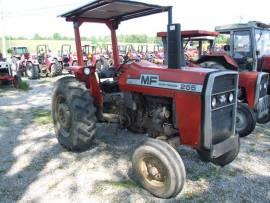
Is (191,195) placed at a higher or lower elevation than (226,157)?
lower

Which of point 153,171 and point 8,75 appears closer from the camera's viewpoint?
point 153,171

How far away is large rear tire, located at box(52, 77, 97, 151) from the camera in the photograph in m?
4.42

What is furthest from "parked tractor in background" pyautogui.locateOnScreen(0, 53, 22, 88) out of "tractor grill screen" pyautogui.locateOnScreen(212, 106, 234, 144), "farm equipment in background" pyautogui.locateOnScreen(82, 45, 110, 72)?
"tractor grill screen" pyautogui.locateOnScreen(212, 106, 234, 144)

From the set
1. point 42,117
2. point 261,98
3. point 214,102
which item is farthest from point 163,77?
point 42,117

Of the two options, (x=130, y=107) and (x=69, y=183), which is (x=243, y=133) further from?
(x=69, y=183)

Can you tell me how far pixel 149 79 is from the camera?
3941 millimetres

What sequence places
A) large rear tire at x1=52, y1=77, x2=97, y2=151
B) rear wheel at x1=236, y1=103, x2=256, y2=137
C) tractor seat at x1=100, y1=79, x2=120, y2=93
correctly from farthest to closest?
1. rear wheel at x1=236, y1=103, x2=256, y2=137
2. tractor seat at x1=100, y1=79, x2=120, y2=93
3. large rear tire at x1=52, y1=77, x2=97, y2=151

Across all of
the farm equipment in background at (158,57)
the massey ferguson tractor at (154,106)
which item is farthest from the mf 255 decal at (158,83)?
the farm equipment in background at (158,57)

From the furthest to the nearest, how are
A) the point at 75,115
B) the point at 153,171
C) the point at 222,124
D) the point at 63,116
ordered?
the point at 63,116 → the point at 75,115 → the point at 222,124 → the point at 153,171

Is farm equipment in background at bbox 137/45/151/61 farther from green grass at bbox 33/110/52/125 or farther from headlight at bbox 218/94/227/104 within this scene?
headlight at bbox 218/94/227/104

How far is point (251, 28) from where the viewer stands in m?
7.82

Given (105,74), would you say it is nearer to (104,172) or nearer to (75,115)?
(75,115)

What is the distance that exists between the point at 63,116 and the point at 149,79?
159cm

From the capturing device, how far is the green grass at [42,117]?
662cm
